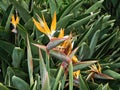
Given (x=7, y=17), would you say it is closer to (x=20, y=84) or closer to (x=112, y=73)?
(x=20, y=84)

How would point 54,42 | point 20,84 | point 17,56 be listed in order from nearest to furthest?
1. point 54,42
2. point 20,84
3. point 17,56

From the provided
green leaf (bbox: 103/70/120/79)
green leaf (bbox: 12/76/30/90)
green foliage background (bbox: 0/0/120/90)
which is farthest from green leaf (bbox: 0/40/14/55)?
green leaf (bbox: 103/70/120/79)

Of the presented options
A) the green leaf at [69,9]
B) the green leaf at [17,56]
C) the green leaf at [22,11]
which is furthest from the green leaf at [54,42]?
the green leaf at [69,9]

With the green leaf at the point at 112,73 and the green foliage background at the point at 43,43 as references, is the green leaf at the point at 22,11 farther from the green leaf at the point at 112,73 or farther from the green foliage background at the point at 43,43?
the green leaf at the point at 112,73

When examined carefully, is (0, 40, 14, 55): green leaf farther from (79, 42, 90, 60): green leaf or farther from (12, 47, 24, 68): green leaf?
(79, 42, 90, 60): green leaf

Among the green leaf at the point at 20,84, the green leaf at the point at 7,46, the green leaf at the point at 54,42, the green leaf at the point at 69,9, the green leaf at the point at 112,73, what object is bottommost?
the green leaf at the point at 112,73

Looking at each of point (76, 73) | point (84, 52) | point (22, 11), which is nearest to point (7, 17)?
point (22, 11)

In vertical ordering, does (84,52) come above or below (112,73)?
above

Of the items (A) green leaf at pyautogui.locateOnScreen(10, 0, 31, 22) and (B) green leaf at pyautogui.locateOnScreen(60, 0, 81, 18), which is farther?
(B) green leaf at pyautogui.locateOnScreen(60, 0, 81, 18)

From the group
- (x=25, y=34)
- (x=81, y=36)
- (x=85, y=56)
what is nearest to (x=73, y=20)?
(x=81, y=36)
